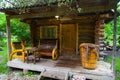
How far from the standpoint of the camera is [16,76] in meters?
5.32

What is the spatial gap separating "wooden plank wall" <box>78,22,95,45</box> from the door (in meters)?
0.31

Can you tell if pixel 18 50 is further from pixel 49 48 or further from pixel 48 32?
pixel 48 32

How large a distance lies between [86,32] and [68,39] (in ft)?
3.28

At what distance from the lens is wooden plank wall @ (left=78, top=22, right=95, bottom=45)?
24.2ft

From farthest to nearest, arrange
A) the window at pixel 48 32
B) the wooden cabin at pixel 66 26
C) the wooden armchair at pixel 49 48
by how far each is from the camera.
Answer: the window at pixel 48 32 → the wooden armchair at pixel 49 48 → the wooden cabin at pixel 66 26

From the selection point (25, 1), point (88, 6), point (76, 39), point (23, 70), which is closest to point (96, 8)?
point (88, 6)

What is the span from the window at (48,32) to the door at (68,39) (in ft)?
1.54

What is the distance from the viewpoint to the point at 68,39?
7.71 m

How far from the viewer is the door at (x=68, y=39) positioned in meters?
7.60

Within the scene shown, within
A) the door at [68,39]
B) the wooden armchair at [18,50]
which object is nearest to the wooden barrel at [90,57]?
the wooden armchair at [18,50]

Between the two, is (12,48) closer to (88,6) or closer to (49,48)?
(49,48)

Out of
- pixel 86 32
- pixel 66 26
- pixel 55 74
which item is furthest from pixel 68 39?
pixel 55 74

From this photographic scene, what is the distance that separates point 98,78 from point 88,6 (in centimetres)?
239

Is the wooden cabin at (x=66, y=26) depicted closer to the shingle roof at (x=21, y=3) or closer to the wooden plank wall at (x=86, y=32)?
the wooden plank wall at (x=86, y=32)
